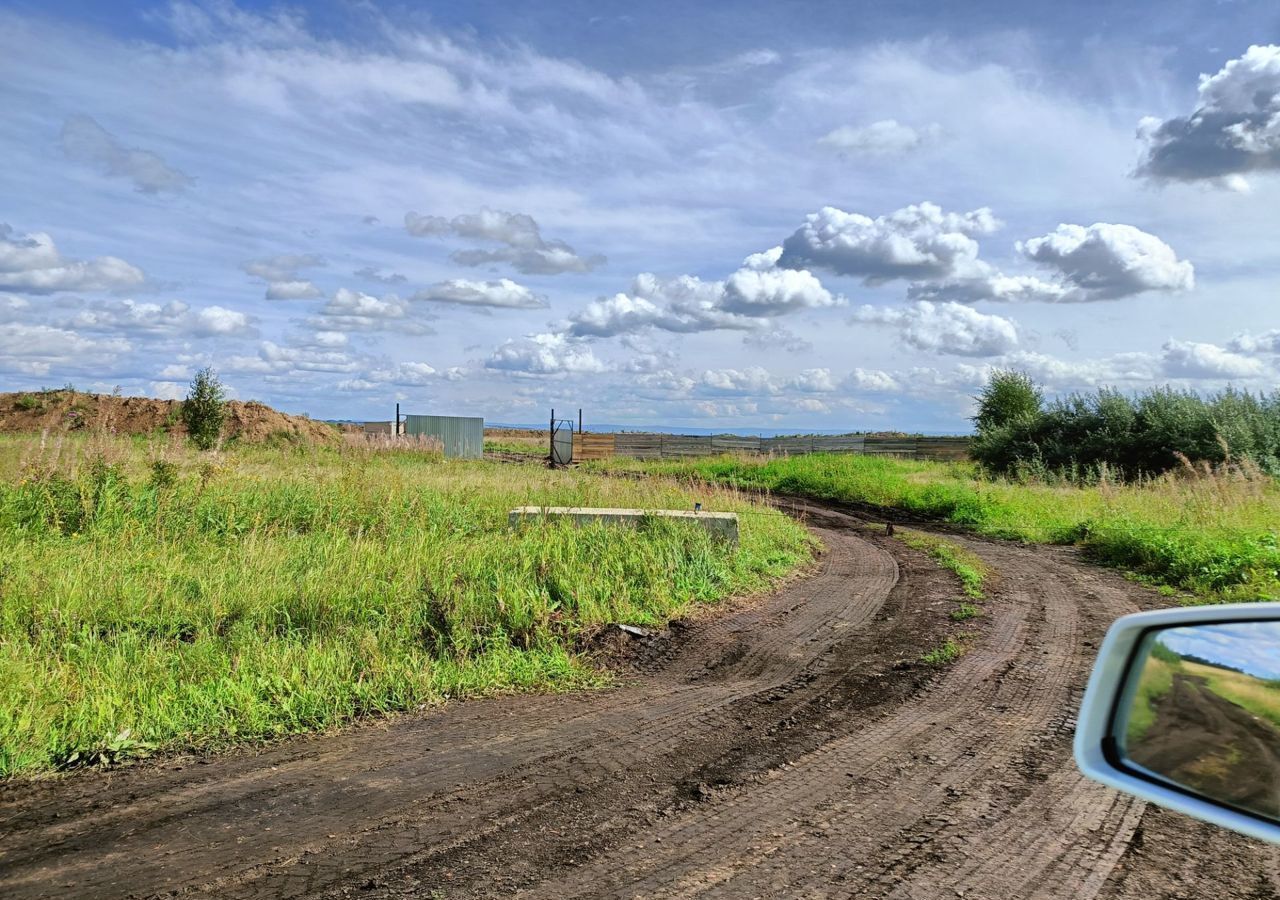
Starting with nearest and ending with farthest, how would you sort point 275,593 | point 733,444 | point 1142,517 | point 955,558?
point 275,593 < point 955,558 < point 1142,517 < point 733,444

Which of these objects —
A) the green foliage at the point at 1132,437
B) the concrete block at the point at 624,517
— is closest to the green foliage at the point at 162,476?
the concrete block at the point at 624,517

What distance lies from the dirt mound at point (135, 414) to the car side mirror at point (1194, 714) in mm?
36657

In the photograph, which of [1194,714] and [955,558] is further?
[955,558]

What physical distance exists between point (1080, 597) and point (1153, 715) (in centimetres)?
839

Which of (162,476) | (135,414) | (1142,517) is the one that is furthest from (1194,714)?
(135,414)

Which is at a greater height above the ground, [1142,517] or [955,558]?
[1142,517]

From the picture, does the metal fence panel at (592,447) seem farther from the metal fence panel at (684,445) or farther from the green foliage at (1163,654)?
the green foliage at (1163,654)

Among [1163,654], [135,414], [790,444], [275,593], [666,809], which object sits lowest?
[666,809]

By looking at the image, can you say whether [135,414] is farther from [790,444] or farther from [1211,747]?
[1211,747]

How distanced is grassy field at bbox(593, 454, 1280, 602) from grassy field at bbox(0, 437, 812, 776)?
4593mm

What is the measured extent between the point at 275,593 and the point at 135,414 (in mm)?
37842

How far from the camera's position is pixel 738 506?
14.5m

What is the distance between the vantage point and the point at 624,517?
10.5 metres

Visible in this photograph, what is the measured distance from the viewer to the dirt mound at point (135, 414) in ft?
120
